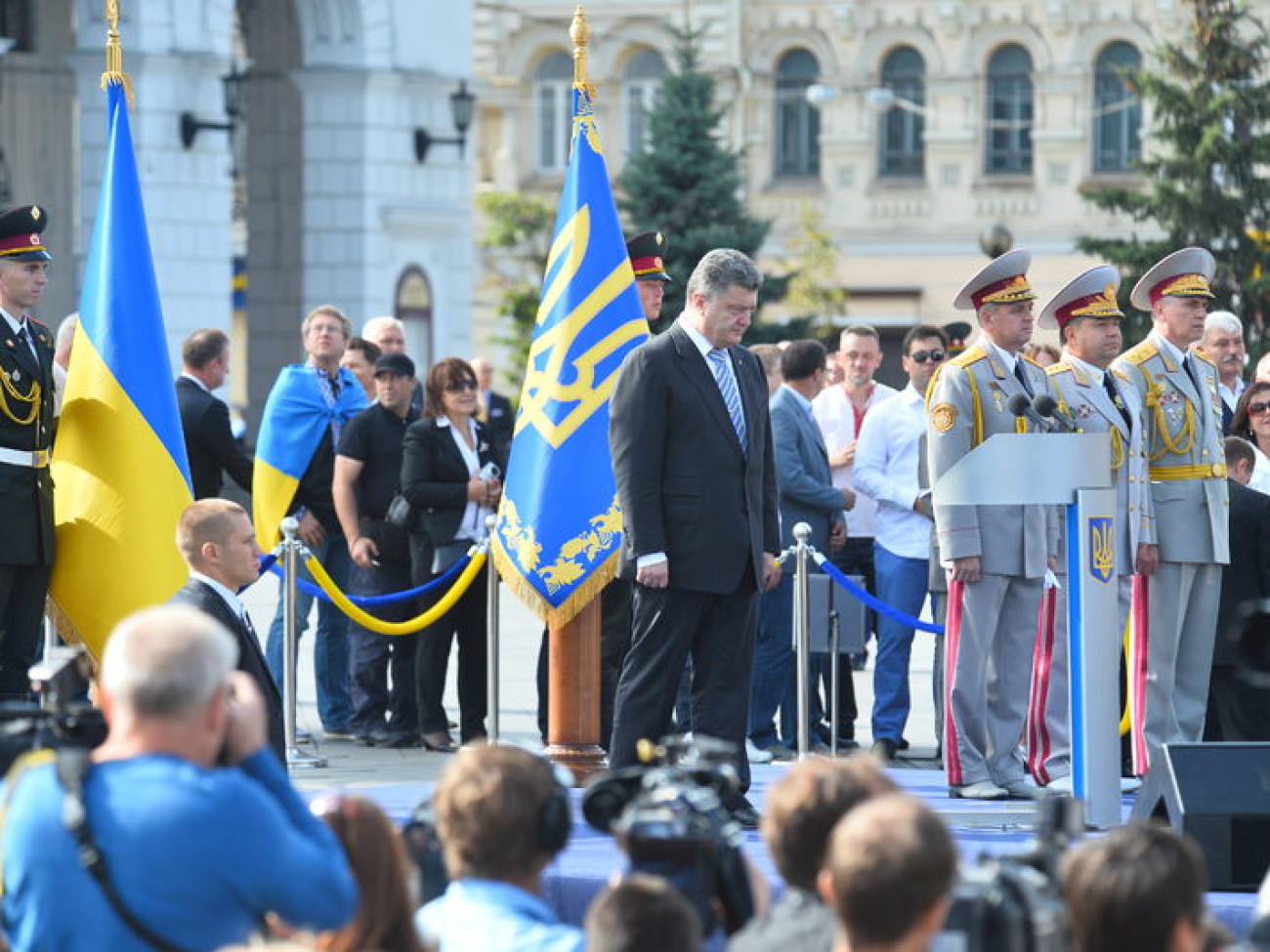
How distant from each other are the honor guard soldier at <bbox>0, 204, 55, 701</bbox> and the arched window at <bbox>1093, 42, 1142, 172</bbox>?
129 feet

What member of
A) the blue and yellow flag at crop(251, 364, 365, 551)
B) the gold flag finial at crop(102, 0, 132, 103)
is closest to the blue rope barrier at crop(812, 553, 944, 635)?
the blue and yellow flag at crop(251, 364, 365, 551)

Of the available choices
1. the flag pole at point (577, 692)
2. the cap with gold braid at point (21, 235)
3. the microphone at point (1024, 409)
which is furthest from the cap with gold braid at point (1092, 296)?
the cap with gold braid at point (21, 235)

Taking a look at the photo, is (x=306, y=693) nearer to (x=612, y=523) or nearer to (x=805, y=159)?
(x=612, y=523)

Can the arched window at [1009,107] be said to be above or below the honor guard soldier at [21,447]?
above

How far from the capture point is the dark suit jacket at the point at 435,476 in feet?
38.5

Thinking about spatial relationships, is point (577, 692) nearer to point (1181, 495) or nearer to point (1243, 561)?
point (1181, 495)

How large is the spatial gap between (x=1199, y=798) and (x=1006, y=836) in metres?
1.12

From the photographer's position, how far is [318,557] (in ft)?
41.2

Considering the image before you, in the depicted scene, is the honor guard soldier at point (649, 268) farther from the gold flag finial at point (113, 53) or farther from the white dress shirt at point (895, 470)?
the gold flag finial at point (113, 53)

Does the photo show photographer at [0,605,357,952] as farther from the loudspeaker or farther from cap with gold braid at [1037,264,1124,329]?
cap with gold braid at [1037,264,1124,329]

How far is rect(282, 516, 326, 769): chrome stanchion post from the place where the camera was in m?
11.4

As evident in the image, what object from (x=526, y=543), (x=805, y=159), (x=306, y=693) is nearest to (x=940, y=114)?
(x=805, y=159)

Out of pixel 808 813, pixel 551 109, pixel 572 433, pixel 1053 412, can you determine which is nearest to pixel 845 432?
pixel 572 433

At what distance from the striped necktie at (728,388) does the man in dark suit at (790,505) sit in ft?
9.29
